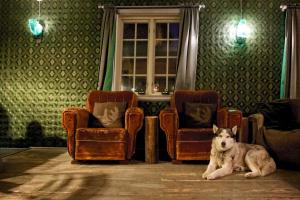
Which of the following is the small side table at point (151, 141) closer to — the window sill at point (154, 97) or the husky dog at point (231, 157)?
the husky dog at point (231, 157)

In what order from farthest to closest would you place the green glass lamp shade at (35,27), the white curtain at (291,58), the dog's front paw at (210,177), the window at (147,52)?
1. the window at (147,52)
2. the green glass lamp shade at (35,27)
3. the white curtain at (291,58)
4. the dog's front paw at (210,177)

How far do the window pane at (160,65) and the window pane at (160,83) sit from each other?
13cm

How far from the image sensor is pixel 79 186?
8.91ft

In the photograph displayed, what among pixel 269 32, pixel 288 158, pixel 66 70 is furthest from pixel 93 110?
pixel 269 32

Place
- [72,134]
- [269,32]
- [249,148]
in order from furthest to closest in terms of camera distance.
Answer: [269,32] → [72,134] → [249,148]

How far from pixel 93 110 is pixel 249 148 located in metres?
2.26

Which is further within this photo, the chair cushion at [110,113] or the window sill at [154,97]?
the window sill at [154,97]

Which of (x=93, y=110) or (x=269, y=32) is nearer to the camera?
(x=93, y=110)

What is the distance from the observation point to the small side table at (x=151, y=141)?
13.0ft

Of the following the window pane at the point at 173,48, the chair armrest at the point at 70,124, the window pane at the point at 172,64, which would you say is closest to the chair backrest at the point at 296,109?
the window pane at the point at 172,64

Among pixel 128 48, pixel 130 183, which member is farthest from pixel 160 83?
pixel 130 183

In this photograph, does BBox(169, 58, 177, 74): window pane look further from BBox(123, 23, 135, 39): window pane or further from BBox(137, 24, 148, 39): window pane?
BBox(123, 23, 135, 39): window pane

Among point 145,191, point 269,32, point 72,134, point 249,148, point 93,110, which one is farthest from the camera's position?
point 269,32

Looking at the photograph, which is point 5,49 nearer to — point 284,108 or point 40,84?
point 40,84
